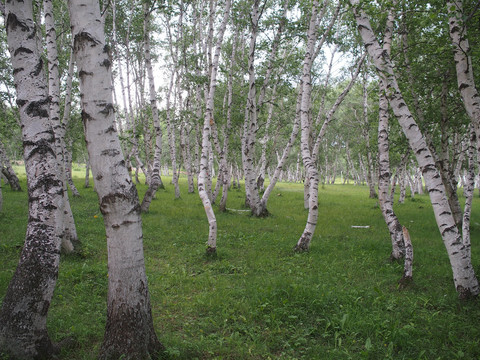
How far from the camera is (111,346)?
11.3 ft

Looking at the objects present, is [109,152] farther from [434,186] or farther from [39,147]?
[434,186]

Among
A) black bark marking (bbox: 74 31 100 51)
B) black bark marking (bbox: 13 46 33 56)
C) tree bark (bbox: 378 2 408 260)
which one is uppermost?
black bark marking (bbox: 13 46 33 56)

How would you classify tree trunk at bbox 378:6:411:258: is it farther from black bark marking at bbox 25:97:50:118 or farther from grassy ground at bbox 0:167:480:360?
black bark marking at bbox 25:97:50:118

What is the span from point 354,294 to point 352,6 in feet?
18.0

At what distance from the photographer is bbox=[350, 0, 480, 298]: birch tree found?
210 inches

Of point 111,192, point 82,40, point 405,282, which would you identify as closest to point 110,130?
point 111,192

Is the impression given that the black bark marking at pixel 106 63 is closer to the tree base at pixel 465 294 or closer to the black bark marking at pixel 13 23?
the black bark marking at pixel 13 23

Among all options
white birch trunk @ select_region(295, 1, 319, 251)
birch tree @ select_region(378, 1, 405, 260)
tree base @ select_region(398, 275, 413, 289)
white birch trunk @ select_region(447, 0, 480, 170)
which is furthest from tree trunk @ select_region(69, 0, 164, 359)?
birch tree @ select_region(378, 1, 405, 260)

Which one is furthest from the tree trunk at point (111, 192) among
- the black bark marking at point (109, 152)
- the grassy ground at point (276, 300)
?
the grassy ground at point (276, 300)

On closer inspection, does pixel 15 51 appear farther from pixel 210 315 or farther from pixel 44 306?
pixel 210 315

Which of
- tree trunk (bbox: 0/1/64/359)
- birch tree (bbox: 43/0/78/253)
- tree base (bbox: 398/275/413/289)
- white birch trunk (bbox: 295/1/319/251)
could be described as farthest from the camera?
white birch trunk (bbox: 295/1/319/251)

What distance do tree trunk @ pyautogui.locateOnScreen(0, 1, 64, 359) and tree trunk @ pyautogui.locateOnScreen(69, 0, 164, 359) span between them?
704mm

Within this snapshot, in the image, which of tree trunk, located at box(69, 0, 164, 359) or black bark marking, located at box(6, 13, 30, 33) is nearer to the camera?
tree trunk, located at box(69, 0, 164, 359)

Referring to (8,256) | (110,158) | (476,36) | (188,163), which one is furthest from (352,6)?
(188,163)
